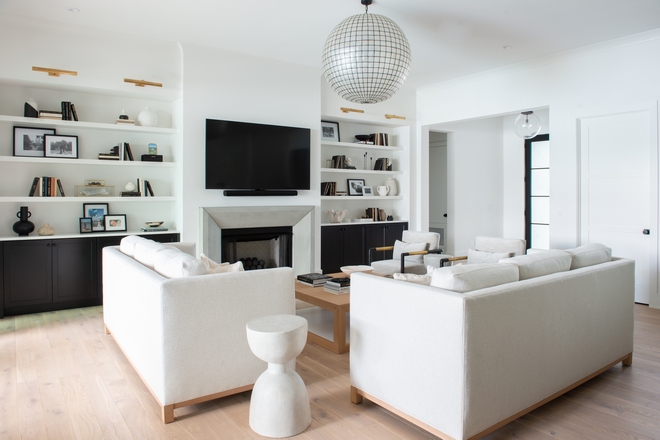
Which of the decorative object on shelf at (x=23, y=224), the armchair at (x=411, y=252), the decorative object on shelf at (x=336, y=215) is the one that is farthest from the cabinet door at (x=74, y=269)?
the decorative object on shelf at (x=336, y=215)

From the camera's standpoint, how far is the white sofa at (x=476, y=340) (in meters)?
1.99

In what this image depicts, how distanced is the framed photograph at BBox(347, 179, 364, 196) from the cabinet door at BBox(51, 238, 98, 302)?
12.4ft

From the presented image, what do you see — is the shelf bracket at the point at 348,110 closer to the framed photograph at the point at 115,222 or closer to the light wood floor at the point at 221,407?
the framed photograph at the point at 115,222

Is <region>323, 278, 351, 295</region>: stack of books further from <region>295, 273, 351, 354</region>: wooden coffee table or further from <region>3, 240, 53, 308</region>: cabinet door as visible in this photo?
<region>3, 240, 53, 308</region>: cabinet door

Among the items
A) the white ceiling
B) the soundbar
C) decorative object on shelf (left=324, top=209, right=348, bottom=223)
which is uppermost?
the white ceiling

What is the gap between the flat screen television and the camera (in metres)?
5.46

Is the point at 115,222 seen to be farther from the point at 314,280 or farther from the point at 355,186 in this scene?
the point at 355,186

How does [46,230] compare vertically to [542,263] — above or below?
above

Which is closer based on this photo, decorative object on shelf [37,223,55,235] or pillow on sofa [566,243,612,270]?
pillow on sofa [566,243,612,270]

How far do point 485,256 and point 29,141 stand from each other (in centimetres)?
487

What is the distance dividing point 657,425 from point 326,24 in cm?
418

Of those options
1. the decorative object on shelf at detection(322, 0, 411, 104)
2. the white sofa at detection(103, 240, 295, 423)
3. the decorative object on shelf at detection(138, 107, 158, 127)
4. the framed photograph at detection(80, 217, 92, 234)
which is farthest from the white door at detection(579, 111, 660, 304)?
the framed photograph at detection(80, 217, 92, 234)

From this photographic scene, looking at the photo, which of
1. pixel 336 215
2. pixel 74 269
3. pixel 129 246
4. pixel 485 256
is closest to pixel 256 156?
pixel 336 215

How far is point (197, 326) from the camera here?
2.44m
